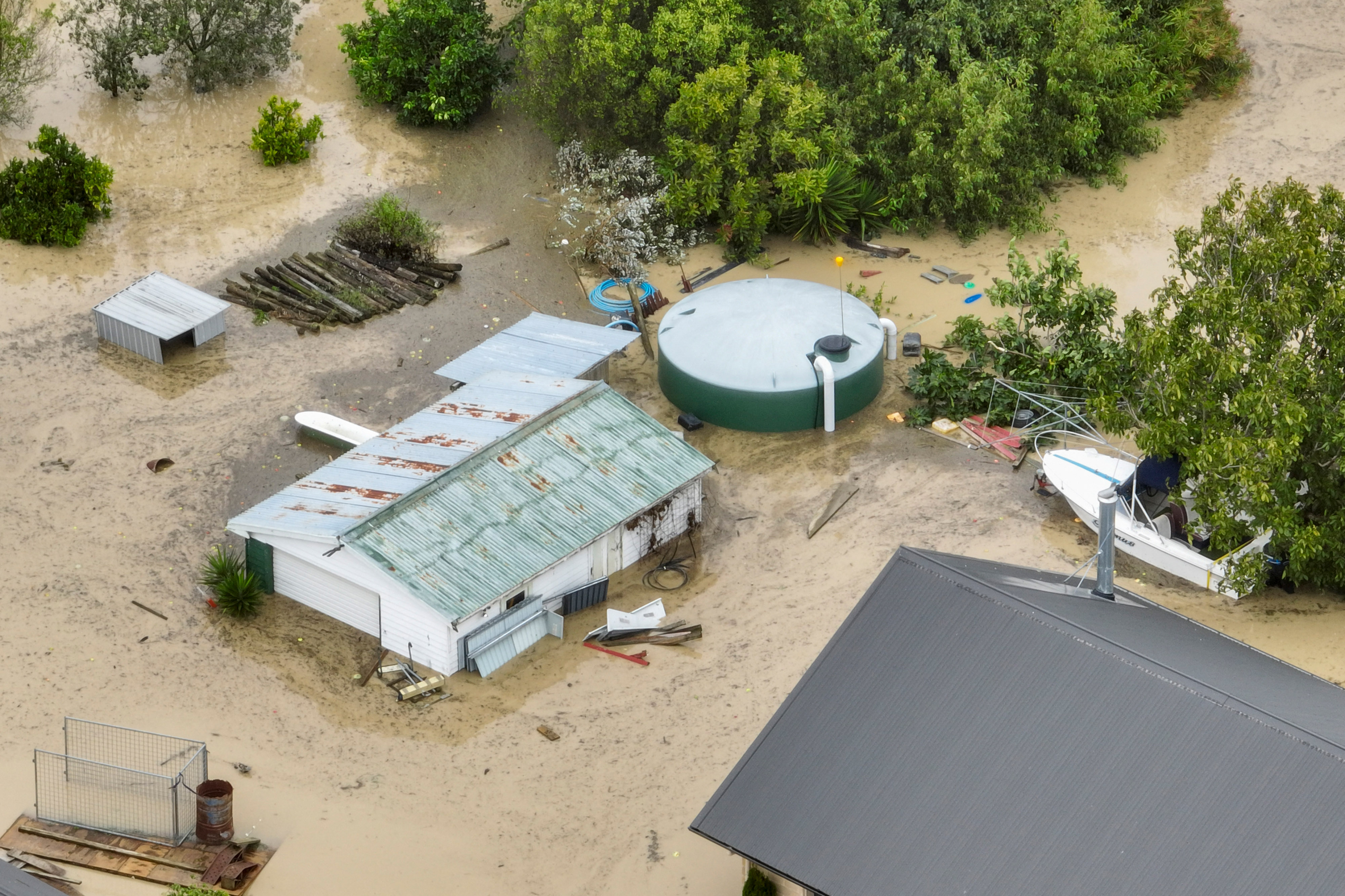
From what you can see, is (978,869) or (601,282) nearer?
(978,869)

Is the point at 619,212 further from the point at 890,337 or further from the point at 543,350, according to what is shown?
the point at 890,337

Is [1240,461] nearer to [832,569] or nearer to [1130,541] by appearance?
[1130,541]

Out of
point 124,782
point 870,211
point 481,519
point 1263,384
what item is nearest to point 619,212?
point 870,211

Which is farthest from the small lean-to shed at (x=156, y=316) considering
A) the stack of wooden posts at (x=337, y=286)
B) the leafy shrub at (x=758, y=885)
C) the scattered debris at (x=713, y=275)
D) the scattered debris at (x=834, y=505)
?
the leafy shrub at (x=758, y=885)

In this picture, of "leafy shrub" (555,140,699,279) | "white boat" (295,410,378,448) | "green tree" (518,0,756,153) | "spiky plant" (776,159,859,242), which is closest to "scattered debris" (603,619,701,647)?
"white boat" (295,410,378,448)

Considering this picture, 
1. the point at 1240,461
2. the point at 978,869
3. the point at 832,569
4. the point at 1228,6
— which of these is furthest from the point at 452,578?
the point at 1228,6

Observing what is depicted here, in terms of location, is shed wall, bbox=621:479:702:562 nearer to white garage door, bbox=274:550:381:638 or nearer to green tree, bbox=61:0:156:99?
white garage door, bbox=274:550:381:638
